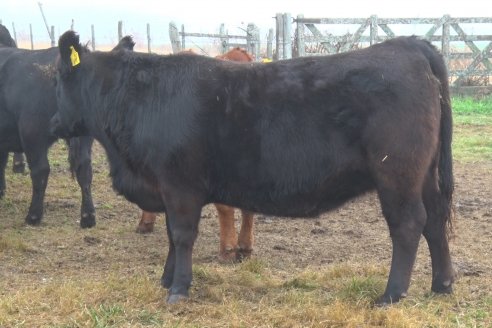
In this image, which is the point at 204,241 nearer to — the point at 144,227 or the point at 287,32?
the point at 144,227

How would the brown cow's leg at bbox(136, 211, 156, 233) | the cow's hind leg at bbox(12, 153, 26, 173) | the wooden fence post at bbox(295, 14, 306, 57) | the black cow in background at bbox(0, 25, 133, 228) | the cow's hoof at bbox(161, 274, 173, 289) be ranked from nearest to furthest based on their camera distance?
the cow's hoof at bbox(161, 274, 173, 289), the brown cow's leg at bbox(136, 211, 156, 233), the black cow in background at bbox(0, 25, 133, 228), the cow's hind leg at bbox(12, 153, 26, 173), the wooden fence post at bbox(295, 14, 306, 57)

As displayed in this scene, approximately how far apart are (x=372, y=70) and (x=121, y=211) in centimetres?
431

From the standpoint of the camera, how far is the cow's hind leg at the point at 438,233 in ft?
16.3

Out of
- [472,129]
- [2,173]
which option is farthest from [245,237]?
[472,129]

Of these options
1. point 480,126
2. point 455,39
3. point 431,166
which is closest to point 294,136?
point 431,166

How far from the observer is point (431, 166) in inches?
193

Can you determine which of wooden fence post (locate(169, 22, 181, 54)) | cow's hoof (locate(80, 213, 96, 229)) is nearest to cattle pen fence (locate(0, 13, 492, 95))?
wooden fence post (locate(169, 22, 181, 54))

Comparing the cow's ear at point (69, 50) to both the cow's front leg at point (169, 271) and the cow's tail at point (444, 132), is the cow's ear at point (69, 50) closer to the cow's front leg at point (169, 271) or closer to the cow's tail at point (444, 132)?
the cow's front leg at point (169, 271)

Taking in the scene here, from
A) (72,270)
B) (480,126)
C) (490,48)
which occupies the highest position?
(490,48)

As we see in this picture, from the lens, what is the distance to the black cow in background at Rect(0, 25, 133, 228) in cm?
733

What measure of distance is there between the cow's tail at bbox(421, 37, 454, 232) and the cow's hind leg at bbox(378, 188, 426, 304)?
0.35 metres

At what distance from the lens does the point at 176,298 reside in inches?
190

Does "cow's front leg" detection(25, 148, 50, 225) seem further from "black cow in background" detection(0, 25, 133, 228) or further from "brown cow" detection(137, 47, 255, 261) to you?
"brown cow" detection(137, 47, 255, 261)

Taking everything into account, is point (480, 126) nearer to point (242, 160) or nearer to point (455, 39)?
point (455, 39)
